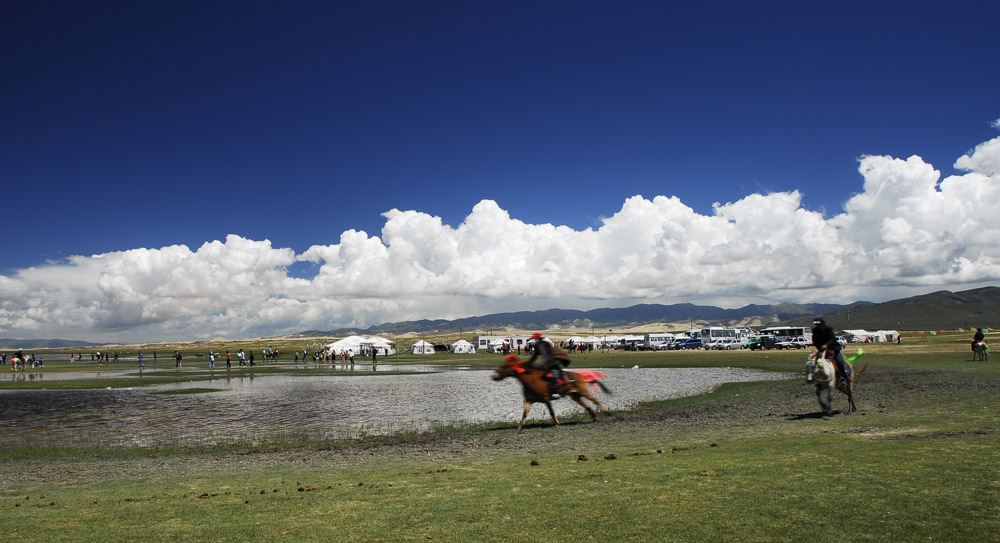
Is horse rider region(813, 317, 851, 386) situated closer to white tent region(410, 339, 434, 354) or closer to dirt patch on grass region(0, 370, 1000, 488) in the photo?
dirt patch on grass region(0, 370, 1000, 488)

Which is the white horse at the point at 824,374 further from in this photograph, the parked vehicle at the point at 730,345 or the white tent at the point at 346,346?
the white tent at the point at 346,346

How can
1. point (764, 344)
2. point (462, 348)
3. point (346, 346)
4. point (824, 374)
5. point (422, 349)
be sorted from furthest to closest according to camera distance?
point (462, 348) → point (422, 349) → point (346, 346) → point (764, 344) → point (824, 374)

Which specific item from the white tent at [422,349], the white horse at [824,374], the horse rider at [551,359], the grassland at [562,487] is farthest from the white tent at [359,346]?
the white horse at [824,374]

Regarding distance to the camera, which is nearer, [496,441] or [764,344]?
[496,441]

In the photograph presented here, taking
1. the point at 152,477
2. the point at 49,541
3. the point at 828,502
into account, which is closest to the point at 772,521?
the point at 828,502

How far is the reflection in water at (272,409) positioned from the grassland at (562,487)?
4198 mm

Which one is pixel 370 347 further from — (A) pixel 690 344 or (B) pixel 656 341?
(A) pixel 690 344

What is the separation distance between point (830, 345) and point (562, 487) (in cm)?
1303

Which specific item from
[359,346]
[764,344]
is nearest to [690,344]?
[764,344]

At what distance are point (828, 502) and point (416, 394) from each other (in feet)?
98.1

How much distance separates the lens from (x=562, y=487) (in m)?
9.48

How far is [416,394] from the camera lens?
35.7 metres

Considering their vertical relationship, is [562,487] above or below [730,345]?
above

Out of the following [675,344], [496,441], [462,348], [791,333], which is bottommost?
[675,344]
